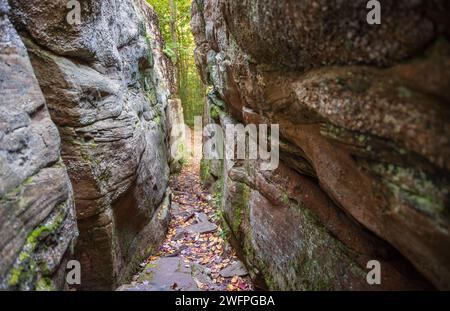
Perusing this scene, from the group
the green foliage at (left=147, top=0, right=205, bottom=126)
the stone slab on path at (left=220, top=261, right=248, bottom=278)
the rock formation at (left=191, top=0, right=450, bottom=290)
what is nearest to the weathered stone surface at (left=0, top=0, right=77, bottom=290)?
the rock formation at (left=191, top=0, right=450, bottom=290)

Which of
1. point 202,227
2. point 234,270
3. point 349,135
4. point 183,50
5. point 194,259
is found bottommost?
point 202,227

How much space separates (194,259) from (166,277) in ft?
4.03

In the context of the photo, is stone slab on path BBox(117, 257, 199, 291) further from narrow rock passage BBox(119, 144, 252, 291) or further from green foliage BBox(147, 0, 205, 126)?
green foliage BBox(147, 0, 205, 126)

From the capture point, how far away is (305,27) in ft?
12.5

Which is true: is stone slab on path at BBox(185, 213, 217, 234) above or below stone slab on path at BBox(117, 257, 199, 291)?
below

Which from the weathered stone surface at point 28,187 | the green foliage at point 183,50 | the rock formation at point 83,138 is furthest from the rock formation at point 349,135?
the green foliage at point 183,50

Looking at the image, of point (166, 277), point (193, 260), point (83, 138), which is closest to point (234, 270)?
point (193, 260)

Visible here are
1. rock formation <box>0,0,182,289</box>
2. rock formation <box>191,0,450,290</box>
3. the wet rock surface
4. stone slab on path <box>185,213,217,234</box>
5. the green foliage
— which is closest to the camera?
rock formation <box>191,0,450,290</box>

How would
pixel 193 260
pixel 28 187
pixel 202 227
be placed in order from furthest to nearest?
pixel 202 227, pixel 193 260, pixel 28 187

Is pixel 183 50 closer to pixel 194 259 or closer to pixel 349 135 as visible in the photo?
pixel 194 259

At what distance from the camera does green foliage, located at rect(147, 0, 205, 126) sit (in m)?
21.4

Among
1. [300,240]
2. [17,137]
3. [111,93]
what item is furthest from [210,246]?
[17,137]

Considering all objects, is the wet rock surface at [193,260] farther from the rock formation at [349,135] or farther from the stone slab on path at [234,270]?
the rock formation at [349,135]

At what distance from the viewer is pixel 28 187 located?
155 inches
